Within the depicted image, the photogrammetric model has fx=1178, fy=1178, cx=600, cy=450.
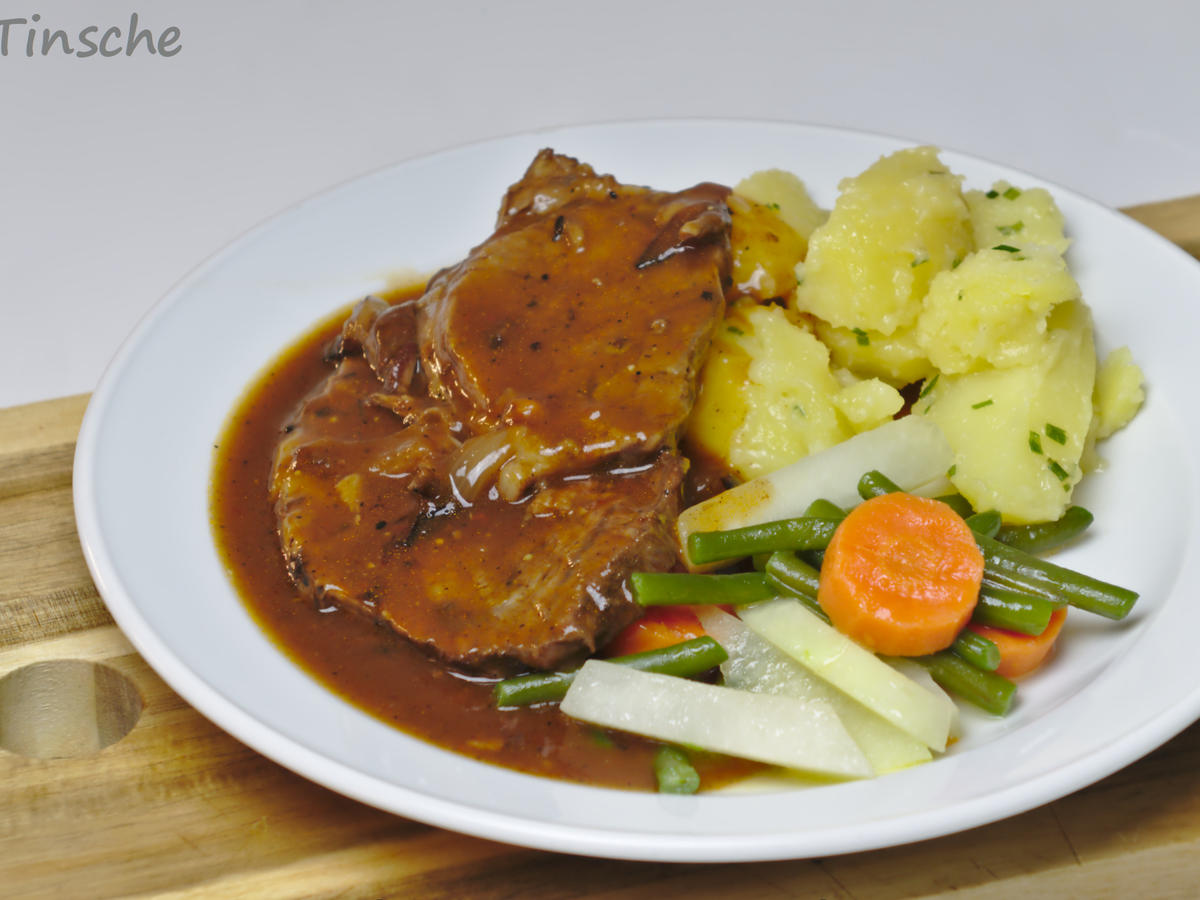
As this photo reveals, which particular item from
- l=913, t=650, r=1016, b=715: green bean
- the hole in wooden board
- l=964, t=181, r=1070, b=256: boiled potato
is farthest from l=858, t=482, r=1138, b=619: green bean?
the hole in wooden board

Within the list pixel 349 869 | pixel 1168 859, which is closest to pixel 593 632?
pixel 349 869

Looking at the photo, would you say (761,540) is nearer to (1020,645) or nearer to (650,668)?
(650,668)

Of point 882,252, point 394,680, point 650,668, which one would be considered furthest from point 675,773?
point 882,252

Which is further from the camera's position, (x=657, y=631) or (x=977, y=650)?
(x=657, y=631)

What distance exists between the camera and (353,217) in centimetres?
486

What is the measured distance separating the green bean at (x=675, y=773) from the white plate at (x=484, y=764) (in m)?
0.05

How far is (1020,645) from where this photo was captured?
3.03 meters

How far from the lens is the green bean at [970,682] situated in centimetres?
292

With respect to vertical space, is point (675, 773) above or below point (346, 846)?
above

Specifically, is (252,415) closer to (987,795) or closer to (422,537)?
(422,537)

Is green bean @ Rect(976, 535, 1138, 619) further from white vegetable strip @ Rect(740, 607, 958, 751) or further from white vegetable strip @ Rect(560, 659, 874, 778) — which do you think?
white vegetable strip @ Rect(560, 659, 874, 778)

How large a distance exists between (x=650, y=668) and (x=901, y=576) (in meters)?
0.68

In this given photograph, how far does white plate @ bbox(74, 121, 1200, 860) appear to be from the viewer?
2.49 meters

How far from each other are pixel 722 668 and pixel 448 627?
2.43ft
